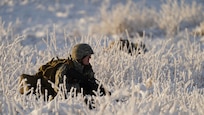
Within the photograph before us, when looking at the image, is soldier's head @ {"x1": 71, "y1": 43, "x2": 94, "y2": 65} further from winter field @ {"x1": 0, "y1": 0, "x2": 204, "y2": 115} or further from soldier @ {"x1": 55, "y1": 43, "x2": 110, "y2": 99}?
winter field @ {"x1": 0, "y1": 0, "x2": 204, "y2": 115}

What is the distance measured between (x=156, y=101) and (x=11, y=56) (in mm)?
2519

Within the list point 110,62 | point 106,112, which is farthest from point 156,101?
point 110,62

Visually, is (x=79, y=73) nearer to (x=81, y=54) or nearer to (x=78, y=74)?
(x=78, y=74)

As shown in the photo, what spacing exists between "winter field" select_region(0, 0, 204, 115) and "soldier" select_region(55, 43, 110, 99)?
21 cm

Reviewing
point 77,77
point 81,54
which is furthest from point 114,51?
point 77,77

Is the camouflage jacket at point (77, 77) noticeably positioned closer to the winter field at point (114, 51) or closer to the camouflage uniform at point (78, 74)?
the camouflage uniform at point (78, 74)

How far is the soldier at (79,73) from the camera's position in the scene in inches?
170

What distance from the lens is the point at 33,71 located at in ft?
17.9

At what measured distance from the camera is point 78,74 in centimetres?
437

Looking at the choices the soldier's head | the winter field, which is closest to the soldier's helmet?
the soldier's head

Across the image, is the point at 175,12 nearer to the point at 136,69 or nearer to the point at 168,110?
the point at 136,69

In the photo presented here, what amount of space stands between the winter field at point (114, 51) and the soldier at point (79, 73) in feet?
0.69

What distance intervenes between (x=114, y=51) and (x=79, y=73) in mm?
1552

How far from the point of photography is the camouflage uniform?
4.32 meters
